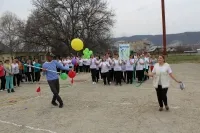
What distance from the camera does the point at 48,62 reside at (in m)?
11.3

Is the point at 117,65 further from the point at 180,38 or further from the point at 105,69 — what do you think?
the point at 180,38

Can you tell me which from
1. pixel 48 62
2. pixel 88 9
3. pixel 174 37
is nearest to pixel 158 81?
pixel 48 62

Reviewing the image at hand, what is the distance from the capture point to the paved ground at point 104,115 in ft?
26.3

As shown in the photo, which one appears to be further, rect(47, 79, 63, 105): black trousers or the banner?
the banner

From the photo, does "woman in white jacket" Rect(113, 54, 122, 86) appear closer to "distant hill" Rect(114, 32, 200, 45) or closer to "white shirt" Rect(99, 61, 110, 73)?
"white shirt" Rect(99, 61, 110, 73)

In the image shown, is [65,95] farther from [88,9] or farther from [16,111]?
[88,9]

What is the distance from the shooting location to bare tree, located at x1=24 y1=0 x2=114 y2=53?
47.2 meters

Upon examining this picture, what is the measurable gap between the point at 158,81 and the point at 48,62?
155 inches

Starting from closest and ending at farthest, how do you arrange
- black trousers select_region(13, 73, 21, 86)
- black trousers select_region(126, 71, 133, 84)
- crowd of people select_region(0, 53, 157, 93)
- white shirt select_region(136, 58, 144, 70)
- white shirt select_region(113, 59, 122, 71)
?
crowd of people select_region(0, 53, 157, 93) → white shirt select_region(113, 59, 122, 71) → black trousers select_region(126, 71, 133, 84) → white shirt select_region(136, 58, 144, 70) → black trousers select_region(13, 73, 21, 86)

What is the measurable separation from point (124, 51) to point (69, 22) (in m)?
31.6

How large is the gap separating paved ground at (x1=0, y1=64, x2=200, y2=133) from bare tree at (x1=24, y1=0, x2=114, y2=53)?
35.1m

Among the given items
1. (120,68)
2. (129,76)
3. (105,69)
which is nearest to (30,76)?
(105,69)

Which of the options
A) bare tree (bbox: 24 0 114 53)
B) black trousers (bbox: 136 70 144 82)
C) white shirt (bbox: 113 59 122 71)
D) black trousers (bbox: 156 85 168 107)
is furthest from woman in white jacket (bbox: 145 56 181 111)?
bare tree (bbox: 24 0 114 53)

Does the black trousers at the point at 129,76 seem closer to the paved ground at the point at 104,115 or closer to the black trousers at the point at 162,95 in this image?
the paved ground at the point at 104,115
